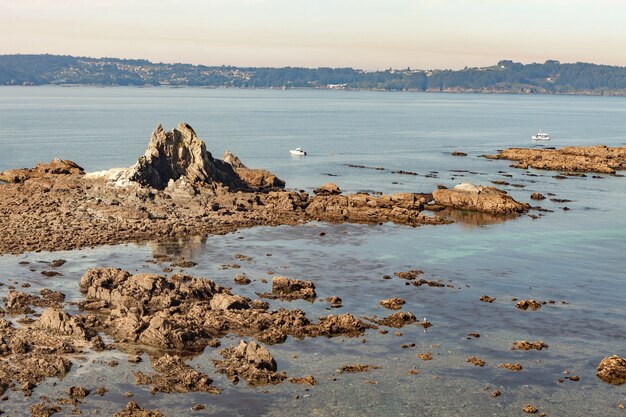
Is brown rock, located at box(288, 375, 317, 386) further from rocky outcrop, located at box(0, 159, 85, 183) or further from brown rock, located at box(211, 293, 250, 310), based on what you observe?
rocky outcrop, located at box(0, 159, 85, 183)

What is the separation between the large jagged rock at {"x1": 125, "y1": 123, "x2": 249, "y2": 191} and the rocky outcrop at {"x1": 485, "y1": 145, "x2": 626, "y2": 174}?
65.4 metres

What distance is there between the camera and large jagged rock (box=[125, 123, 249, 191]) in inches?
3538

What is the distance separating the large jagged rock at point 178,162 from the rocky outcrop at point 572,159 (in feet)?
215

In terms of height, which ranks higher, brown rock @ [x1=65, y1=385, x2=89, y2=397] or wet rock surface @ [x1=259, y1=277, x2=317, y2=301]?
wet rock surface @ [x1=259, y1=277, x2=317, y2=301]

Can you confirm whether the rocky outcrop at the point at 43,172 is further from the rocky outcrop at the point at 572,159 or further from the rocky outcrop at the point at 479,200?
the rocky outcrop at the point at 572,159

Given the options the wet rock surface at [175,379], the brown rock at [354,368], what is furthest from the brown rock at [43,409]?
the brown rock at [354,368]

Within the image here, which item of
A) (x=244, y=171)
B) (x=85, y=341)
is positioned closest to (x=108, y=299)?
Answer: (x=85, y=341)

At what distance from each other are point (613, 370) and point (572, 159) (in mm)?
105090

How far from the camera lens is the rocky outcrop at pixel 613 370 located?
42375 mm

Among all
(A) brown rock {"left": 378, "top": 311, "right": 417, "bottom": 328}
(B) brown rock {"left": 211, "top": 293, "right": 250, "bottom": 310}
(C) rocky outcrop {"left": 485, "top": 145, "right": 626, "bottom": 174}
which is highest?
(C) rocky outcrop {"left": 485, "top": 145, "right": 626, "bottom": 174}

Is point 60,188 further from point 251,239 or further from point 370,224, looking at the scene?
point 370,224

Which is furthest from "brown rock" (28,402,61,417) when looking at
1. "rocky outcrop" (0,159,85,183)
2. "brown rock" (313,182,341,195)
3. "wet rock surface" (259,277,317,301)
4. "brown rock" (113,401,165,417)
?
"rocky outcrop" (0,159,85,183)

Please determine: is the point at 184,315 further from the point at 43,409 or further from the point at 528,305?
the point at 528,305

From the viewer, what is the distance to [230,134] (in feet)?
651
